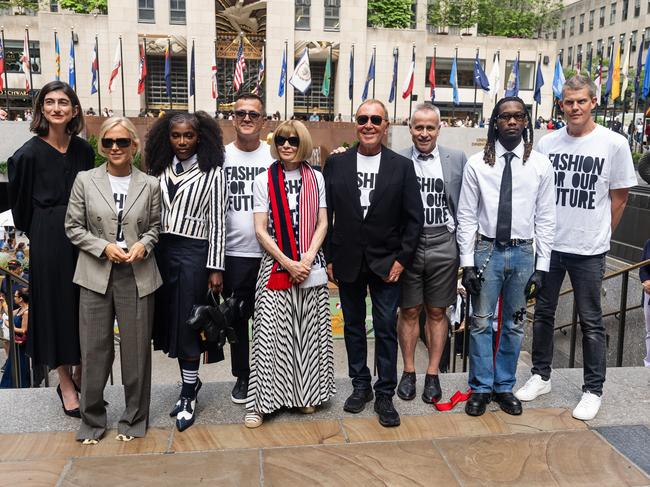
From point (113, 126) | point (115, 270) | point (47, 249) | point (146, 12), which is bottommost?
point (115, 270)

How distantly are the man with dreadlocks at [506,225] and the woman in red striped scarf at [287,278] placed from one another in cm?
112

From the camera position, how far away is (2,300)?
11.7m

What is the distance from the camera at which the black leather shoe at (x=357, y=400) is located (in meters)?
4.49

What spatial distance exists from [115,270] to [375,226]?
180 centimetres

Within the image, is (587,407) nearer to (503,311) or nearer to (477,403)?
(477,403)

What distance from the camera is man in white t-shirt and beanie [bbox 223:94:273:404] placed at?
4.47 m

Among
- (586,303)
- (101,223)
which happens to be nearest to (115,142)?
(101,223)

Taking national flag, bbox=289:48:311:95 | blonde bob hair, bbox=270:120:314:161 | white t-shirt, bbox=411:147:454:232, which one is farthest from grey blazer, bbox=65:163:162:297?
national flag, bbox=289:48:311:95

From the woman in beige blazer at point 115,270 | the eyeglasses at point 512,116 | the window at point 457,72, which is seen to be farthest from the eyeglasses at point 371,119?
the window at point 457,72

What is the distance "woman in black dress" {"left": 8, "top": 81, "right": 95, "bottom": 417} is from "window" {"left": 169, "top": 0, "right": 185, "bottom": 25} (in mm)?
40964

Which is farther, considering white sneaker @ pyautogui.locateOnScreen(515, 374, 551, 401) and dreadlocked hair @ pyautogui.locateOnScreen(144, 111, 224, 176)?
white sneaker @ pyautogui.locateOnScreen(515, 374, 551, 401)

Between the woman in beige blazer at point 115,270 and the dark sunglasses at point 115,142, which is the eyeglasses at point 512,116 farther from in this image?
the dark sunglasses at point 115,142

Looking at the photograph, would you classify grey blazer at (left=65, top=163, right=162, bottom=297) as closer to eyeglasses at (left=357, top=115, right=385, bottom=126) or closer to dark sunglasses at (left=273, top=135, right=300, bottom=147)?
dark sunglasses at (left=273, top=135, right=300, bottom=147)

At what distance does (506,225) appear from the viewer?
4324 mm
